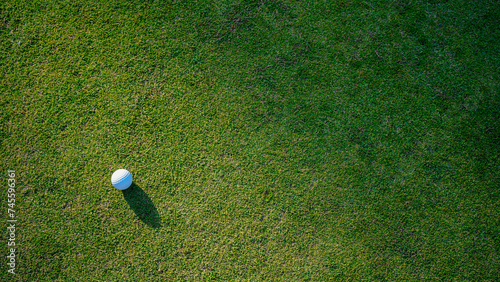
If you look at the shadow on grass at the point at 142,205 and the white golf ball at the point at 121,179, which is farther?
the shadow on grass at the point at 142,205

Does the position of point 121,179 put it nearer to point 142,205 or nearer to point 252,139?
point 142,205

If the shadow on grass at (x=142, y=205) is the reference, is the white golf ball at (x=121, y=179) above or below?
above

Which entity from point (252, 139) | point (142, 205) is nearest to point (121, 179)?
point (142, 205)

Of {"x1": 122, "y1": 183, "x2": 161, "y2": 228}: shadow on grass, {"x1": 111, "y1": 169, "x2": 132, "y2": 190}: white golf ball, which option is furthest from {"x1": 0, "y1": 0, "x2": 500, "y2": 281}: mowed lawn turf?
{"x1": 111, "y1": 169, "x2": 132, "y2": 190}: white golf ball

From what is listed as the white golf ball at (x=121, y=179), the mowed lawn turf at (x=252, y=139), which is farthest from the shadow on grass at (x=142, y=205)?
the white golf ball at (x=121, y=179)

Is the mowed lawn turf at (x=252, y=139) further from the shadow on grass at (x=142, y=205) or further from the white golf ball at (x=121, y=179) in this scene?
the white golf ball at (x=121, y=179)

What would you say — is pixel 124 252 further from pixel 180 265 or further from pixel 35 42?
pixel 35 42

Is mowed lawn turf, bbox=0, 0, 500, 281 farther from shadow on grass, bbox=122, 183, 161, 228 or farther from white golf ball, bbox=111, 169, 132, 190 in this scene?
white golf ball, bbox=111, 169, 132, 190
